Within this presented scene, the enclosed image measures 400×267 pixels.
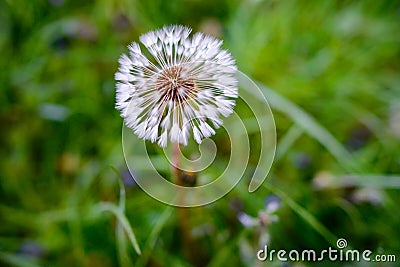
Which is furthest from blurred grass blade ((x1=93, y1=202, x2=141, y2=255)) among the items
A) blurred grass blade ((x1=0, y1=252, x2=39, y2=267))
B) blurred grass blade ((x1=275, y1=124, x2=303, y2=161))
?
blurred grass blade ((x1=275, y1=124, x2=303, y2=161))

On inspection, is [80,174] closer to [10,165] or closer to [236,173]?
[10,165]

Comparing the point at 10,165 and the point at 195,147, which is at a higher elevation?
the point at 195,147

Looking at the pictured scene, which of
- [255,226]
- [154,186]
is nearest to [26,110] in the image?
[154,186]

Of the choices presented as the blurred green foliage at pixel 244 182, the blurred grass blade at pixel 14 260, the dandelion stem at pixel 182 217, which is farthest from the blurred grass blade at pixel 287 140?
the blurred grass blade at pixel 14 260

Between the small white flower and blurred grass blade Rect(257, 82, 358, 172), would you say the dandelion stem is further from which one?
blurred grass blade Rect(257, 82, 358, 172)

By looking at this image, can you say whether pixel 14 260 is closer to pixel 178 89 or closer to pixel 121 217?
pixel 121 217

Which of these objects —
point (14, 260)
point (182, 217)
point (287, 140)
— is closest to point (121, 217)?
point (182, 217)
